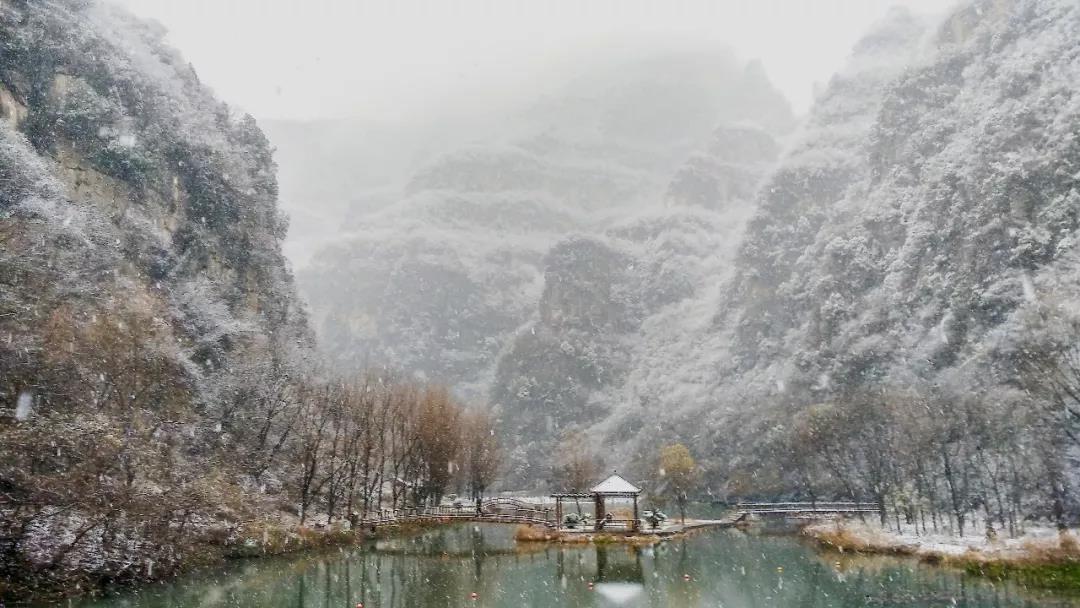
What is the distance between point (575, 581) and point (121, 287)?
33.0 metres

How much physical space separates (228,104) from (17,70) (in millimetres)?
28000

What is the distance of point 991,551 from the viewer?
31141 mm

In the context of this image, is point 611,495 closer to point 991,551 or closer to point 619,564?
point 619,564

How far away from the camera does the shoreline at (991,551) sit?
85.8ft

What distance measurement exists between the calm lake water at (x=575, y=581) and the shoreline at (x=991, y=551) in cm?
127

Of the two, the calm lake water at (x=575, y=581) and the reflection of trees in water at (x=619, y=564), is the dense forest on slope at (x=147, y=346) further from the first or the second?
the reflection of trees in water at (x=619, y=564)

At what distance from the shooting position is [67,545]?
25.2m

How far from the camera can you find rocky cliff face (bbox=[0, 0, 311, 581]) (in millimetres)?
26453

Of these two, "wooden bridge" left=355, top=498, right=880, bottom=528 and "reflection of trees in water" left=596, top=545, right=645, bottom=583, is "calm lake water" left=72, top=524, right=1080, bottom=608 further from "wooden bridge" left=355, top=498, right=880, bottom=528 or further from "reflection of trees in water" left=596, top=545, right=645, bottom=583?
"wooden bridge" left=355, top=498, right=880, bottom=528

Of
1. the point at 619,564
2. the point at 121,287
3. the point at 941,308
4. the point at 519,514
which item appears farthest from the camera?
the point at 941,308

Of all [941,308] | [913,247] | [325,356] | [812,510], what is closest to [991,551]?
[812,510]

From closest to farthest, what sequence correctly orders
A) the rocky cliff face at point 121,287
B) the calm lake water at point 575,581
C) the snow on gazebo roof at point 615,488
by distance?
the calm lake water at point 575,581 < the rocky cliff face at point 121,287 < the snow on gazebo roof at point 615,488

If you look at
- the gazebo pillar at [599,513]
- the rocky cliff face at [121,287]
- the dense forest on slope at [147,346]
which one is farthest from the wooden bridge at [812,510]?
the rocky cliff face at [121,287]

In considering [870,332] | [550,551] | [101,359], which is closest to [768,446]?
[870,332]
